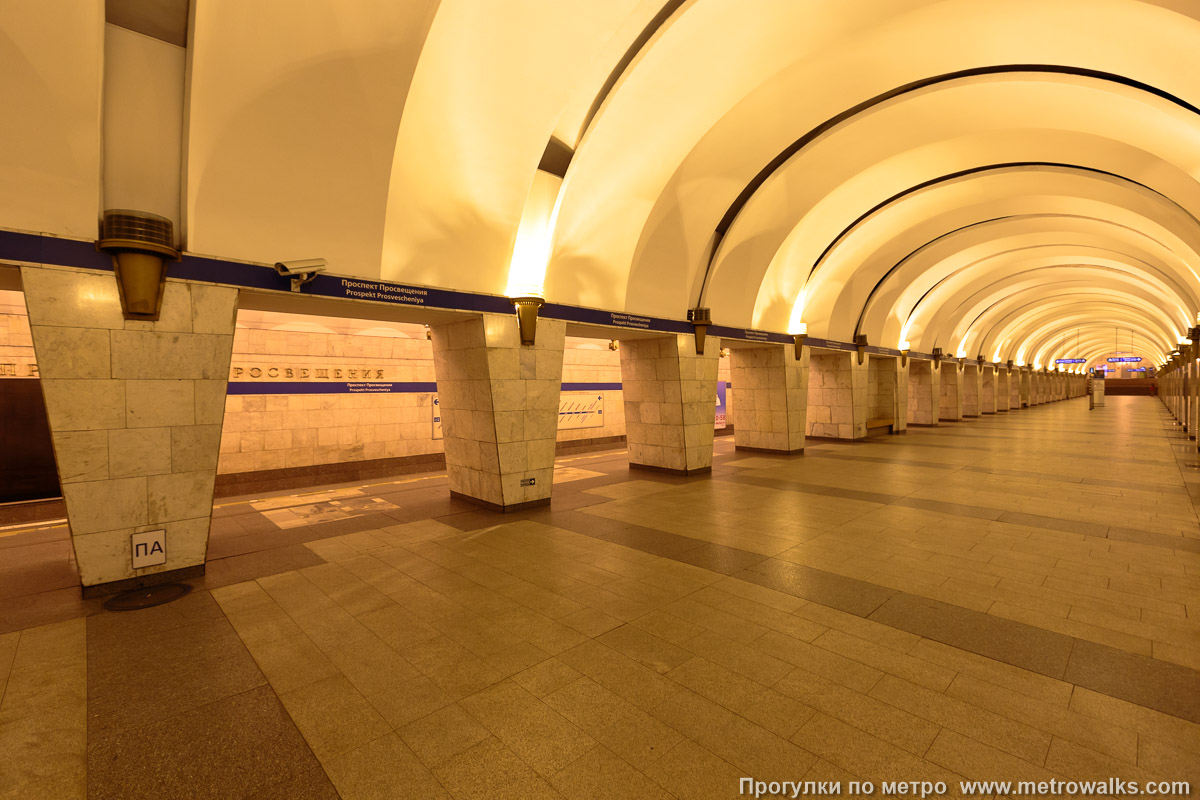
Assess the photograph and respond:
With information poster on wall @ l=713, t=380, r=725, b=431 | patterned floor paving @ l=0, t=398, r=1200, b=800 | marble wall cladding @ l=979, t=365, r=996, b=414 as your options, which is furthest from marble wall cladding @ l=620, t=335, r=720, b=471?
marble wall cladding @ l=979, t=365, r=996, b=414

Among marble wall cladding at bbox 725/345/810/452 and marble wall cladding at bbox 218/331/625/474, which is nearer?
marble wall cladding at bbox 218/331/625/474

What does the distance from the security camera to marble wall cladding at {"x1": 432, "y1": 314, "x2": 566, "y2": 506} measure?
8.13ft

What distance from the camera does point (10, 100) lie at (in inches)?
184

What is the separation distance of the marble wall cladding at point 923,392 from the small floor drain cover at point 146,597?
1019 inches

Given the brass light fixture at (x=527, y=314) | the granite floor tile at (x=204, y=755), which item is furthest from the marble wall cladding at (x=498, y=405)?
the granite floor tile at (x=204, y=755)

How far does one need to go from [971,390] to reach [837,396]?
55.9ft

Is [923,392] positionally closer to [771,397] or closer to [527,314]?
[771,397]

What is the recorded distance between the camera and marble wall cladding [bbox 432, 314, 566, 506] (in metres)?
8.41

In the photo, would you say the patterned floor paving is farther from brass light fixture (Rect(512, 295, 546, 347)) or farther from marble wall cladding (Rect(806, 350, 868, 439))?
marble wall cladding (Rect(806, 350, 868, 439))

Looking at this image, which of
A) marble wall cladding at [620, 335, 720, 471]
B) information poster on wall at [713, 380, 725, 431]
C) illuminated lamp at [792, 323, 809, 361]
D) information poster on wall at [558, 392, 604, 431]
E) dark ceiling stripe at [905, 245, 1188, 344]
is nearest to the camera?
marble wall cladding at [620, 335, 720, 471]

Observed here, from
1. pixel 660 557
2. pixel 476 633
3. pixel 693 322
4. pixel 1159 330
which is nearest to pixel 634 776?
pixel 476 633

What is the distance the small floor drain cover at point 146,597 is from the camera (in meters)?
5.01

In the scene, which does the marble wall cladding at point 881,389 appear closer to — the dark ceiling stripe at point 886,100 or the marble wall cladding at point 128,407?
the dark ceiling stripe at point 886,100

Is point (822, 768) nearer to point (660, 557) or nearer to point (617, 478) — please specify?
point (660, 557)
